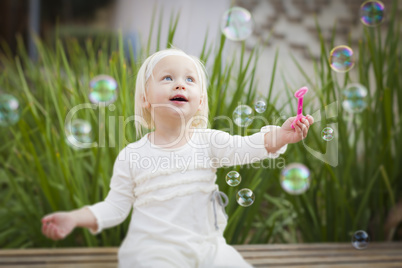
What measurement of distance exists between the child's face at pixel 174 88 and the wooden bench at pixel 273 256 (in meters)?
0.50

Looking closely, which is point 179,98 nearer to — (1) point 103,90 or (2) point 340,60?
(1) point 103,90

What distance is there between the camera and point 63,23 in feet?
21.9

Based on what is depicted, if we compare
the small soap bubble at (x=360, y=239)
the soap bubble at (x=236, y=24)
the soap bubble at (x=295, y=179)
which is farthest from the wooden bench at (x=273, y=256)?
the soap bubble at (x=236, y=24)

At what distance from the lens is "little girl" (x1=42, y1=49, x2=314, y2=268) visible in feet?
3.28

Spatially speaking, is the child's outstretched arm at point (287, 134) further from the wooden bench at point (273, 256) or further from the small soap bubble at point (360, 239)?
the small soap bubble at point (360, 239)

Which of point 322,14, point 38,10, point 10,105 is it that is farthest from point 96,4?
point 10,105

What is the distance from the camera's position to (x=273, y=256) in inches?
53.3

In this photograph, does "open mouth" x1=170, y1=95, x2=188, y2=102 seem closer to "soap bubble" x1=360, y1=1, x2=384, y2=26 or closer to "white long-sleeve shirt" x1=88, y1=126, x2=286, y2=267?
"white long-sleeve shirt" x1=88, y1=126, x2=286, y2=267

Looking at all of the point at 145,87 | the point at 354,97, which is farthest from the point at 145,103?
the point at 354,97

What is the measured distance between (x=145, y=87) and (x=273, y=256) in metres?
0.64

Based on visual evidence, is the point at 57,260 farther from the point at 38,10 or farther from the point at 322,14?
the point at 38,10

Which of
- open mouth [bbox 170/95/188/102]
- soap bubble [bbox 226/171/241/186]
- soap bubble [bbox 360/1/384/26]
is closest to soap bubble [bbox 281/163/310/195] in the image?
soap bubble [bbox 226/171/241/186]

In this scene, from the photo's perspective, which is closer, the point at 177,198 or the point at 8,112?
the point at 177,198

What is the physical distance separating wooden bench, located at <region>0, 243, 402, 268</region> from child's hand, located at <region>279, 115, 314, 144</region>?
0.46m
